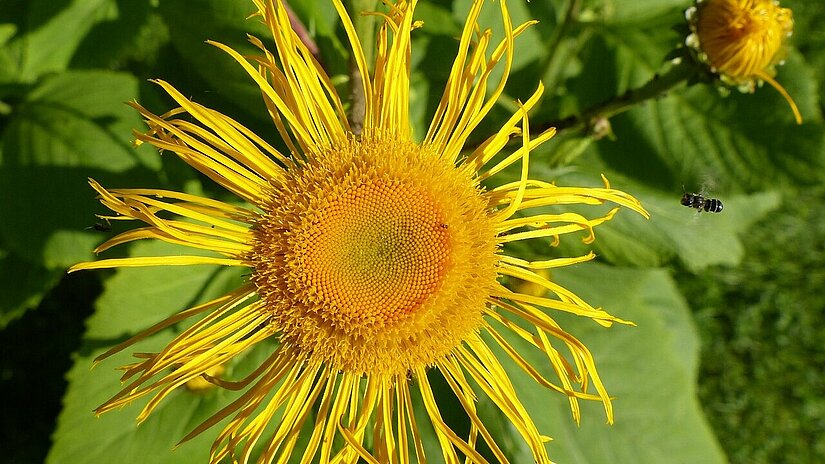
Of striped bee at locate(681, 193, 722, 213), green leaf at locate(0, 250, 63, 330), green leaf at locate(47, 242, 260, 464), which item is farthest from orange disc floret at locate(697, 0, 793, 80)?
green leaf at locate(0, 250, 63, 330)

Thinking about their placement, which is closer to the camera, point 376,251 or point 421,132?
point 376,251

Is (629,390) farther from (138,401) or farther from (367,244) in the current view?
(138,401)

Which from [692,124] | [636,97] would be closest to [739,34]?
[636,97]

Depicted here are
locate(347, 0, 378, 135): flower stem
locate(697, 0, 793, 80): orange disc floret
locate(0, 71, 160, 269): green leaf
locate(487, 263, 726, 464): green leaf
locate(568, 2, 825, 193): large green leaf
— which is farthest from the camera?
locate(487, 263, 726, 464): green leaf

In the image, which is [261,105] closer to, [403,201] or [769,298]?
[403,201]

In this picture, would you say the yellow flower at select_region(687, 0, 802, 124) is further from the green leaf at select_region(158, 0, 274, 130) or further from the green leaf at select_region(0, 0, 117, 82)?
the green leaf at select_region(0, 0, 117, 82)

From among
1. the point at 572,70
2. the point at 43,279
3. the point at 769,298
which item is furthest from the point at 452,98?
the point at 769,298
